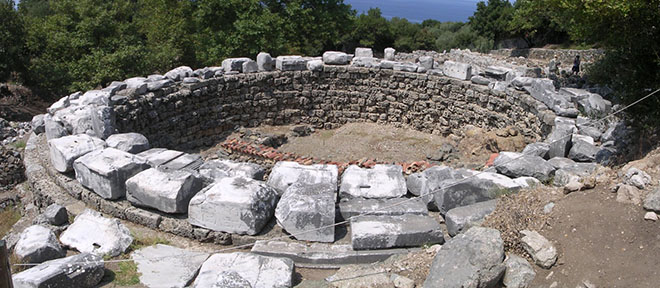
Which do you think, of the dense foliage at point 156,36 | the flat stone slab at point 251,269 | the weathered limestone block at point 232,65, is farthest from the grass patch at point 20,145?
the flat stone slab at point 251,269

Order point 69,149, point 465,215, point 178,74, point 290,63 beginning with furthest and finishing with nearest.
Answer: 1. point 290,63
2. point 178,74
3. point 69,149
4. point 465,215

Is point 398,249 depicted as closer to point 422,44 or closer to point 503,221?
point 503,221

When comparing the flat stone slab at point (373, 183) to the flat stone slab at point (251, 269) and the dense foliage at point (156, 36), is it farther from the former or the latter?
the dense foliage at point (156, 36)

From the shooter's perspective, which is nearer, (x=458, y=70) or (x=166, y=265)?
(x=166, y=265)

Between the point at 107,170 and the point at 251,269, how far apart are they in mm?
2503

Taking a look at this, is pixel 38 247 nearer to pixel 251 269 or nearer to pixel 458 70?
pixel 251 269

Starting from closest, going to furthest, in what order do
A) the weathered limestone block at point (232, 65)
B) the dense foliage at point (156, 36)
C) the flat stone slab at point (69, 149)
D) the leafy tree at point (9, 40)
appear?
the flat stone slab at point (69, 149)
the weathered limestone block at point (232, 65)
the dense foliage at point (156, 36)
the leafy tree at point (9, 40)

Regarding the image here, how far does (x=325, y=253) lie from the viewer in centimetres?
503

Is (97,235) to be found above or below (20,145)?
above

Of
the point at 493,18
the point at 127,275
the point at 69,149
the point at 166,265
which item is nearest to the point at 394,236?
the point at 166,265

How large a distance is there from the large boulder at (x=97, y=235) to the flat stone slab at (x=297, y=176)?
1.79m

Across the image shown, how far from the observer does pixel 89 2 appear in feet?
57.6

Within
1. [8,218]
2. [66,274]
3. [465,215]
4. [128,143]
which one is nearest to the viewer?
[66,274]

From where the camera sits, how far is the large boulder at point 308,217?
16.8 ft
